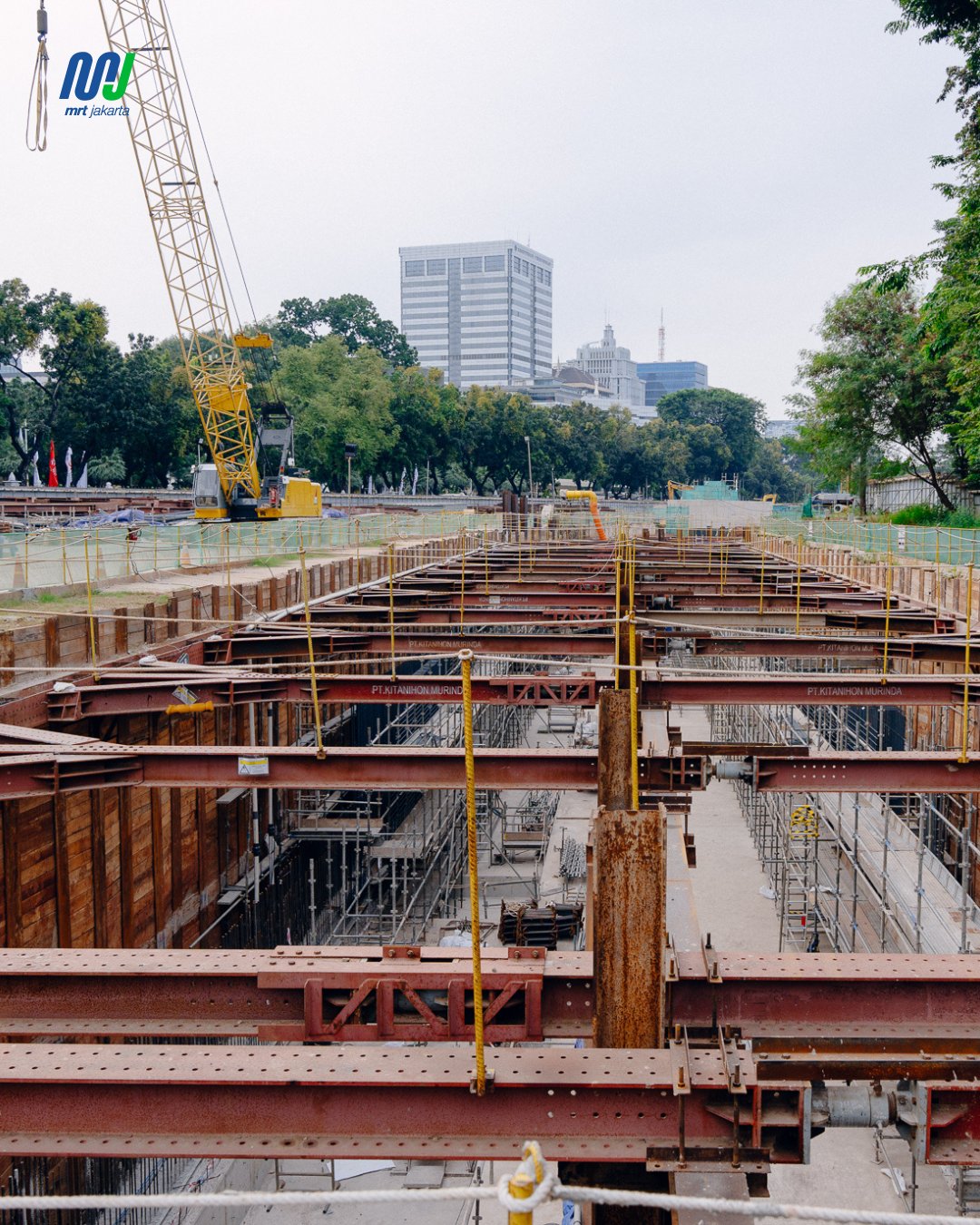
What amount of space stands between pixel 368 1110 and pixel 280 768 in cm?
A: 561

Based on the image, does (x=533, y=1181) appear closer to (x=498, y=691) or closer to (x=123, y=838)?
(x=498, y=691)

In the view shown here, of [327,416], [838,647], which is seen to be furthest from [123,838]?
[327,416]

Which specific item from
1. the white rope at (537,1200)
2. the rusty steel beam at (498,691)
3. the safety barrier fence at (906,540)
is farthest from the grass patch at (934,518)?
the white rope at (537,1200)

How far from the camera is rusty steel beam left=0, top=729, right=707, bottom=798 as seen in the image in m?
9.86

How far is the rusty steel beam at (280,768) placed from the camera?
986cm

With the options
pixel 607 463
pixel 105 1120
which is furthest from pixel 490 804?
pixel 607 463

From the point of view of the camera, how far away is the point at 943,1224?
2.98m

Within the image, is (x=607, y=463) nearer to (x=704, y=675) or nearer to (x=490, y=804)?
(x=490, y=804)

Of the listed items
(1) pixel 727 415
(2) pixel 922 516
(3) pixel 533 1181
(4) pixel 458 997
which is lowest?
(4) pixel 458 997

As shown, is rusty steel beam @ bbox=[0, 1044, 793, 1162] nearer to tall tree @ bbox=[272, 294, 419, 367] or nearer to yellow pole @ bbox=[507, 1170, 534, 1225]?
yellow pole @ bbox=[507, 1170, 534, 1225]

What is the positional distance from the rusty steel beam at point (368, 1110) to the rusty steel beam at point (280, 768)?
4689mm

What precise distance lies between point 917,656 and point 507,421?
282ft

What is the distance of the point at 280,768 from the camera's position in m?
10.4

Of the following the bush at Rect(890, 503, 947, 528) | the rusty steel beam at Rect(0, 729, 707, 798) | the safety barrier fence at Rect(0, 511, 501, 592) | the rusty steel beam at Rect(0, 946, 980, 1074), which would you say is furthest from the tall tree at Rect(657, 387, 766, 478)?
the rusty steel beam at Rect(0, 946, 980, 1074)
